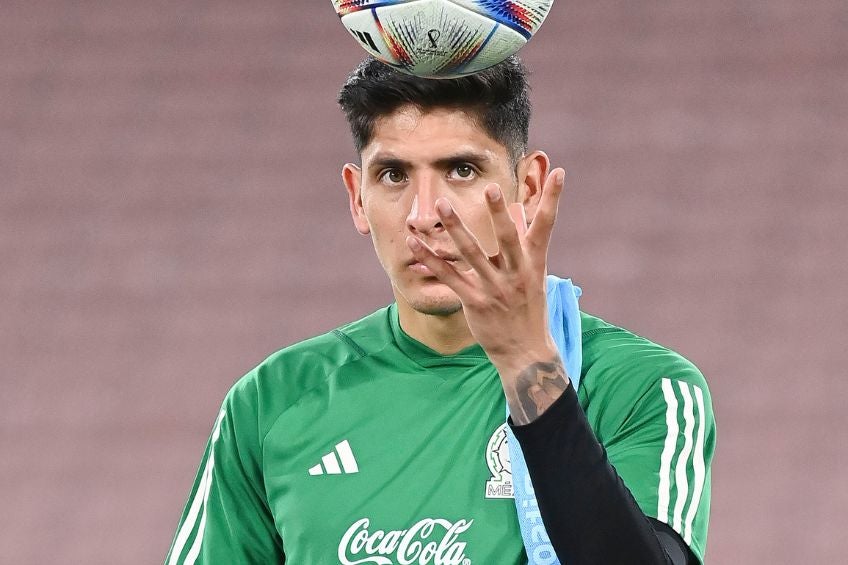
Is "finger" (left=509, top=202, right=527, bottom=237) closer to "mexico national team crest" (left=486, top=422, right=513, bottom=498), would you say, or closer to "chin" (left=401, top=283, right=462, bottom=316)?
"chin" (left=401, top=283, right=462, bottom=316)

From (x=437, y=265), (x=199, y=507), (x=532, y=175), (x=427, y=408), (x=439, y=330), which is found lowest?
(x=199, y=507)

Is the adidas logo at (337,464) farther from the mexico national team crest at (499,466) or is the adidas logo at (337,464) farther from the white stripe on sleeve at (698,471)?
the white stripe on sleeve at (698,471)

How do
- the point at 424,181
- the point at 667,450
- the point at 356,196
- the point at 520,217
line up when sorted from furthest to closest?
the point at 356,196, the point at 424,181, the point at 667,450, the point at 520,217

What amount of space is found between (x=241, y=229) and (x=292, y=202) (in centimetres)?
25

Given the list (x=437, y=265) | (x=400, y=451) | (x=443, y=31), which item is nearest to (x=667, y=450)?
(x=400, y=451)

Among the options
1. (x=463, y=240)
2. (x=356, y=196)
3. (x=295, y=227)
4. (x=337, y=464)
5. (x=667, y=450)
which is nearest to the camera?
(x=463, y=240)

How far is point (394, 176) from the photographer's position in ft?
6.85

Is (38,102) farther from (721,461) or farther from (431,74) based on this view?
(431,74)

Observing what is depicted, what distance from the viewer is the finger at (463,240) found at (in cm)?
153

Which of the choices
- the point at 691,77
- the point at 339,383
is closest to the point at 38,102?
the point at 691,77

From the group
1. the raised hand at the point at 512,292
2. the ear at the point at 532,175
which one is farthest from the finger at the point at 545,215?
the ear at the point at 532,175

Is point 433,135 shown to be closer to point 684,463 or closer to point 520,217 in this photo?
point 520,217

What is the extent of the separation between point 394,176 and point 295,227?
3.91 metres

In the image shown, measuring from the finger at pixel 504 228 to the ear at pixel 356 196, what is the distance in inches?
23.3
